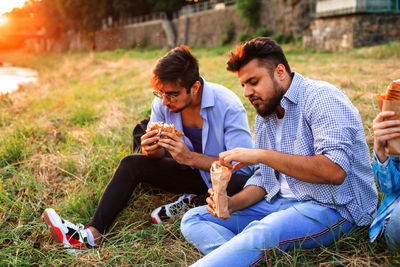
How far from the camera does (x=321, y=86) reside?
6.97 ft

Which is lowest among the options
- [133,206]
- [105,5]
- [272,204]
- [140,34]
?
[133,206]

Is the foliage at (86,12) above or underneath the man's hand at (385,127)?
above

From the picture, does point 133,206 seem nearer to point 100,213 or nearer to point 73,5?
point 100,213

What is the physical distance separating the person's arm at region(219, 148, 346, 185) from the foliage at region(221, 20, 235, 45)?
74.3ft

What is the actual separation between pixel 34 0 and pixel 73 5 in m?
14.4

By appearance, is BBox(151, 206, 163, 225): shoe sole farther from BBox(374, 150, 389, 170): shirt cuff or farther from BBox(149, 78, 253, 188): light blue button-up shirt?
BBox(374, 150, 389, 170): shirt cuff

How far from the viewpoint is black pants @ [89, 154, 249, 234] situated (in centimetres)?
282

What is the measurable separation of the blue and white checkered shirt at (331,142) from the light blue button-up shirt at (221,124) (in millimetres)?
689

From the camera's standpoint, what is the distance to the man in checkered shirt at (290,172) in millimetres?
1932

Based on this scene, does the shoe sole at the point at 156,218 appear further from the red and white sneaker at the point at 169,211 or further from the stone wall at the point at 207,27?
the stone wall at the point at 207,27

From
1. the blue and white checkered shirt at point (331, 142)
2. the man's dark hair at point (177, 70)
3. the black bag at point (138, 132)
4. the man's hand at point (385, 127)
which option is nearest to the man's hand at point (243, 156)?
the blue and white checkered shirt at point (331, 142)

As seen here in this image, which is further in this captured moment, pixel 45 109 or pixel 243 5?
pixel 243 5

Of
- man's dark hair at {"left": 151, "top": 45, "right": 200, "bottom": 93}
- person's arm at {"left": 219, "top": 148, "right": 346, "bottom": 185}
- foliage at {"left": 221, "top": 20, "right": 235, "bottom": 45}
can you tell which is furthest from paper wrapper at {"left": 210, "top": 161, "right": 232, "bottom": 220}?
foliage at {"left": 221, "top": 20, "right": 235, "bottom": 45}

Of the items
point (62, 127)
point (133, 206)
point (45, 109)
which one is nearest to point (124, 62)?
point (45, 109)
